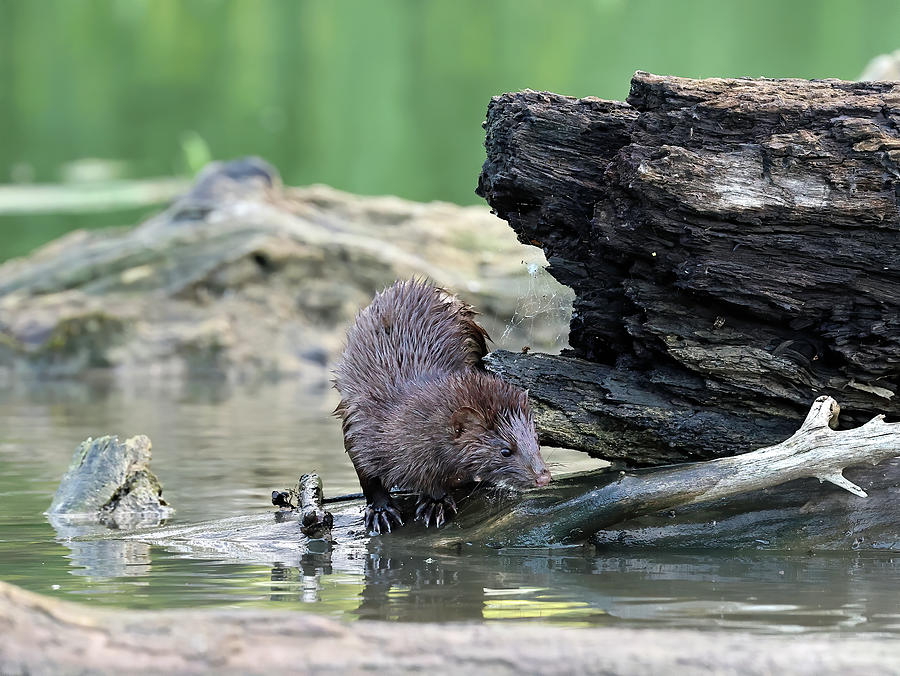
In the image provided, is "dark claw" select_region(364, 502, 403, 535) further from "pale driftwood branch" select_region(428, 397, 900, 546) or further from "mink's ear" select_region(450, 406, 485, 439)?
"mink's ear" select_region(450, 406, 485, 439)

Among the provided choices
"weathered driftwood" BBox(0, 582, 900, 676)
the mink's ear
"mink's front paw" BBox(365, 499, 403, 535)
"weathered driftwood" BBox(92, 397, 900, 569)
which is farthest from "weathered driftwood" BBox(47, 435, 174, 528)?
"weathered driftwood" BBox(0, 582, 900, 676)

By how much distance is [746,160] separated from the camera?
4754 mm

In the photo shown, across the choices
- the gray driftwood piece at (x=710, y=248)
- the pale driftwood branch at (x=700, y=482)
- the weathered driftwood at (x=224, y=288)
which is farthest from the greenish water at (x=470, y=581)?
the weathered driftwood at (x=224, y=288)

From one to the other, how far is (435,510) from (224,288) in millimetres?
11841

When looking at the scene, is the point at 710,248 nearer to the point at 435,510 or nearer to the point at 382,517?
the point at 435,510

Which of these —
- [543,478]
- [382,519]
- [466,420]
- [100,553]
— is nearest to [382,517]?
[382,519]

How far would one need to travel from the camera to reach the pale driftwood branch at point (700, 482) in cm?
466

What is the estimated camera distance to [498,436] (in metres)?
4.96

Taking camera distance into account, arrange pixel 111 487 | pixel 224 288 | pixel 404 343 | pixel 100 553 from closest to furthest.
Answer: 1. pixel 100 553
2. pixel 404 343
3. pixel 111 487
4. pixel 224 288

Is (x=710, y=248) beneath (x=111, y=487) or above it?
above

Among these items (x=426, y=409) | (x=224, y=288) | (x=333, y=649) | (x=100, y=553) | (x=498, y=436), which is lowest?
(x=333, y=649)

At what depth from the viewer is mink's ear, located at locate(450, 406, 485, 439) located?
16.3 ft

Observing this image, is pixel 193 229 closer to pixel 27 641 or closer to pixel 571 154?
pixel 571 154

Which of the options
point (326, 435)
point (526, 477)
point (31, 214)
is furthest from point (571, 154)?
point (31, 214)
